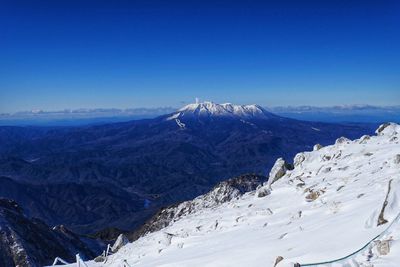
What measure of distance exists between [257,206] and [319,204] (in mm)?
7245

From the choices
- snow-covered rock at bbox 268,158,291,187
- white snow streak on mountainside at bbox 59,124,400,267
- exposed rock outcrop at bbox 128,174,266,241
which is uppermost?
white snow streak on mountainside at bbox 59,124,400,267

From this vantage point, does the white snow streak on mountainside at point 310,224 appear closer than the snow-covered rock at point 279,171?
Yes

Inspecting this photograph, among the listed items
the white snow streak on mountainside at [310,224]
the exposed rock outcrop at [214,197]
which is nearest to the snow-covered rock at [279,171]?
the white snow streak on mountainside at [310,224]

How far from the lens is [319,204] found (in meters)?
23.5

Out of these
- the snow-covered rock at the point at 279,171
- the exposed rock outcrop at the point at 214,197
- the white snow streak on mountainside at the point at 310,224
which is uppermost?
the white snow streak on mountainside at the point at 310,224

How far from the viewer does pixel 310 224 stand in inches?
776

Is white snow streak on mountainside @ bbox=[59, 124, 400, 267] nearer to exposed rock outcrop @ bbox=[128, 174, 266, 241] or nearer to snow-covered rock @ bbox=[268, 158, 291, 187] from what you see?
snow-covered rock @ bbox=[268, 158, 291, 187]

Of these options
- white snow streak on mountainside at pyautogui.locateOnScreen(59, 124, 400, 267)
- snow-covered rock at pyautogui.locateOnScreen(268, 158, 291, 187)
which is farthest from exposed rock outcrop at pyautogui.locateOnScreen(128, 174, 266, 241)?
white snow streak on mountainside at pyautogui.locateOnScreen(59, 124, 400, 267)

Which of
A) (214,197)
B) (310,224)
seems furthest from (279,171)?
(214,197)

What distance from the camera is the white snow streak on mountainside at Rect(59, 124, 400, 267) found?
14.7 metres

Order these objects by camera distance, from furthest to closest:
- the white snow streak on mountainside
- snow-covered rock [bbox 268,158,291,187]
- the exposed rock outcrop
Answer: the exposed rock outcrop, snow-covered rock [bbox 268,158,291,187], the white snow streak on mountainside

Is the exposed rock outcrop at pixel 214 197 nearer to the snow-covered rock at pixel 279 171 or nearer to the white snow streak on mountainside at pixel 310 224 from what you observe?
the snow-covered rock at pixel 279 171

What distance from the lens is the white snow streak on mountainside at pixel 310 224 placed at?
14711 millimetres

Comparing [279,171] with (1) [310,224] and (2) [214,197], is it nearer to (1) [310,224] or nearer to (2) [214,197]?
(1) [310,224]
